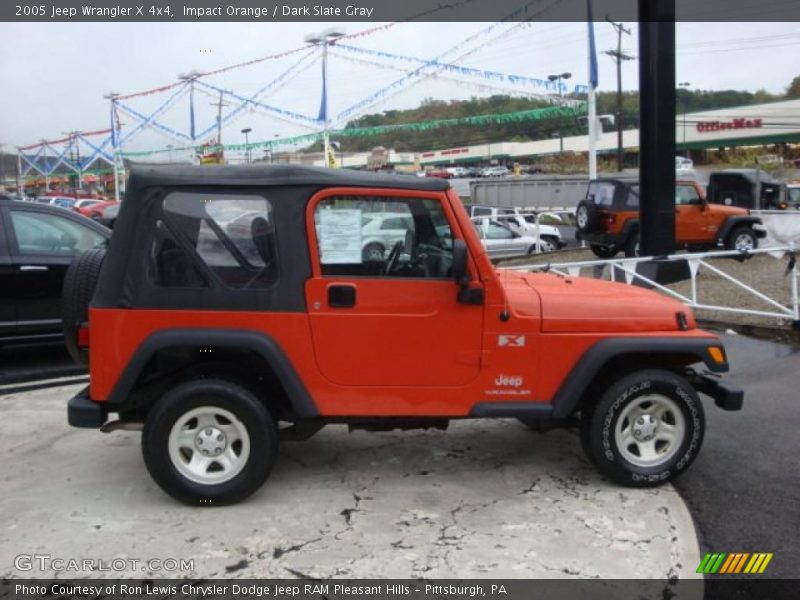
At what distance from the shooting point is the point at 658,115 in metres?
9.78

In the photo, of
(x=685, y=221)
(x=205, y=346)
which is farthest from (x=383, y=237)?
(x=685, y=221)

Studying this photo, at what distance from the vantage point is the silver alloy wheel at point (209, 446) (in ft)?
12.6

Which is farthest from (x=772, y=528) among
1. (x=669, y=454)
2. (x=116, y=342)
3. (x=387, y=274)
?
(x=116, y=342)

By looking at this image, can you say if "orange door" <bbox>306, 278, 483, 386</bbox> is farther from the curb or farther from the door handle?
the curb

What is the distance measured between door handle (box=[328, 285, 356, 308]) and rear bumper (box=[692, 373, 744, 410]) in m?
2.20

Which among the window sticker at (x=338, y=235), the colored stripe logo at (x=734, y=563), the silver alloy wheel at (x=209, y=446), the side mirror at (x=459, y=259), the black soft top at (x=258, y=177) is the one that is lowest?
the colored stripe logo at (x=734, y=563)

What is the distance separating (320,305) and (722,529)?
240 centimetres

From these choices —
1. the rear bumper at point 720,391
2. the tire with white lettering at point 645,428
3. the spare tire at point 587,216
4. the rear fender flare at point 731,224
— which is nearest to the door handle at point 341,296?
the tire with white lettering at point 645,428

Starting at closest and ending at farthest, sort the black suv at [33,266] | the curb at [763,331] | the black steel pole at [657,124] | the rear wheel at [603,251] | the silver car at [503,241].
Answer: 1. the black suv at [33,266]
2. the curb at [763,331]
3. the black steel pole at [657,124]
4. the rear wheel at [603,251]
5. the silver car at [503,241]

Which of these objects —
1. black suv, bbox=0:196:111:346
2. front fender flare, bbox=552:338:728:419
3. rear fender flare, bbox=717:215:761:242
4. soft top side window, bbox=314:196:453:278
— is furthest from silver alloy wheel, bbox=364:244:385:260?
rear fender flare, bbox=717:215:761:242

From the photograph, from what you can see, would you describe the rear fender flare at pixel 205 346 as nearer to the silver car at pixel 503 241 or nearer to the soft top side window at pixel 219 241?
the soft top side window at pixel 219 241

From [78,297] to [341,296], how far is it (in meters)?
1.58

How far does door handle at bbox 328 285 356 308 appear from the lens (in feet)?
12.5

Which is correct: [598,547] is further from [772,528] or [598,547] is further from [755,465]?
[755,465]
